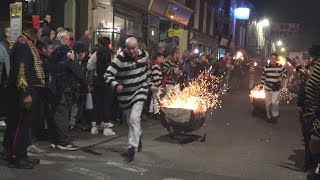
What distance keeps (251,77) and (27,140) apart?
21.7 metres

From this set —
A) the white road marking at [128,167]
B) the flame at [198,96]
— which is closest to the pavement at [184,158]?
the white road marking at [128,167]

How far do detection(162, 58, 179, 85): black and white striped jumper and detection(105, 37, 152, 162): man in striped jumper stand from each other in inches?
209

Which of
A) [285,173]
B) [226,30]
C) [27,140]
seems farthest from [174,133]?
[226,30]

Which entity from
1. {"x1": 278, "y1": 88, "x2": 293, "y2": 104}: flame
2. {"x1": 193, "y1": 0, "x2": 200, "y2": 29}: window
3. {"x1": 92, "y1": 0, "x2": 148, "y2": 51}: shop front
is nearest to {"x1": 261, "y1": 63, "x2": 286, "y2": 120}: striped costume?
{"x1": 92, "y1": 0, "x2": 148, "y2": 51}: shop front

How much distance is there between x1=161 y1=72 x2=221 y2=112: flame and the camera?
32.8 ft

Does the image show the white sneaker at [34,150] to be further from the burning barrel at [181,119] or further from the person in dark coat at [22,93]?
the burning barrel at [181,119]

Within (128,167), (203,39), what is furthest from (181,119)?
(203,39)

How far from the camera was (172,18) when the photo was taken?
25609mm

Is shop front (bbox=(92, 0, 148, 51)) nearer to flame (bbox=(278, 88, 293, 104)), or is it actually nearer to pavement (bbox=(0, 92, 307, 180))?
pavement (bbox=(0, 92, 307, 180))

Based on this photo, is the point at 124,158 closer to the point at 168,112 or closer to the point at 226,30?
the point at 168,112

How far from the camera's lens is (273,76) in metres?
13.5

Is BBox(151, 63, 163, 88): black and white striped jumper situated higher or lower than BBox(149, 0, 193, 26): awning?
lower

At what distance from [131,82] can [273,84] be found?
6.62 metres

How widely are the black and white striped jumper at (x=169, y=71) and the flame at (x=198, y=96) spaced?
33 centimetres
